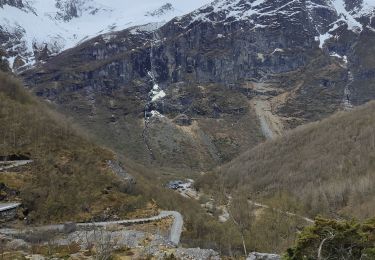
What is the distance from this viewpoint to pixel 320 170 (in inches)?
6171

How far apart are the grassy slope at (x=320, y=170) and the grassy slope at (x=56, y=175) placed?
A: 6672 centimetres

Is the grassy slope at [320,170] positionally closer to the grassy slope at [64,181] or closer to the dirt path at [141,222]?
the dirt path at [141,222]

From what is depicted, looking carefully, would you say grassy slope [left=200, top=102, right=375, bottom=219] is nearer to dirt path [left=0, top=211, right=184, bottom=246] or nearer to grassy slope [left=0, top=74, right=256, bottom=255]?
dirt path [left=0, top=211, right=184, bottom=246]

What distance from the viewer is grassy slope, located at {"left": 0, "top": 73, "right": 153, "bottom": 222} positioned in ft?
162

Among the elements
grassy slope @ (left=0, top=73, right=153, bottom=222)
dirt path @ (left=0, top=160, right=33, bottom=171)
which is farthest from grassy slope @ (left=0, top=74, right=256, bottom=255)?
dirt path @ (left=0, top=160, right=33, bottom=171)

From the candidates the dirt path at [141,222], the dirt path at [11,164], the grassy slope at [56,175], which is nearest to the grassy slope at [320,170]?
the dirt path at [141,222]

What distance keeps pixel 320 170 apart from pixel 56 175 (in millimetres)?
115178

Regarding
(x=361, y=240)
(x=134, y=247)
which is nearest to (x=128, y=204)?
(x=134, y=247)

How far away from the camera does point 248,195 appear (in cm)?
14950

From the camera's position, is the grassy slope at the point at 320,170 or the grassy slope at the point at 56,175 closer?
the grassy slope at the point at 56,175

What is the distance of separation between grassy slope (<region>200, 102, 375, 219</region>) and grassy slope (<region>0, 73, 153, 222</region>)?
66.7m

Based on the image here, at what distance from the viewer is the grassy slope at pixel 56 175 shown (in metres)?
49.3

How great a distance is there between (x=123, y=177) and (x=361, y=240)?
33335 millimetres

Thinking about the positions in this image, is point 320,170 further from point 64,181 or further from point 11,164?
point 11,164
